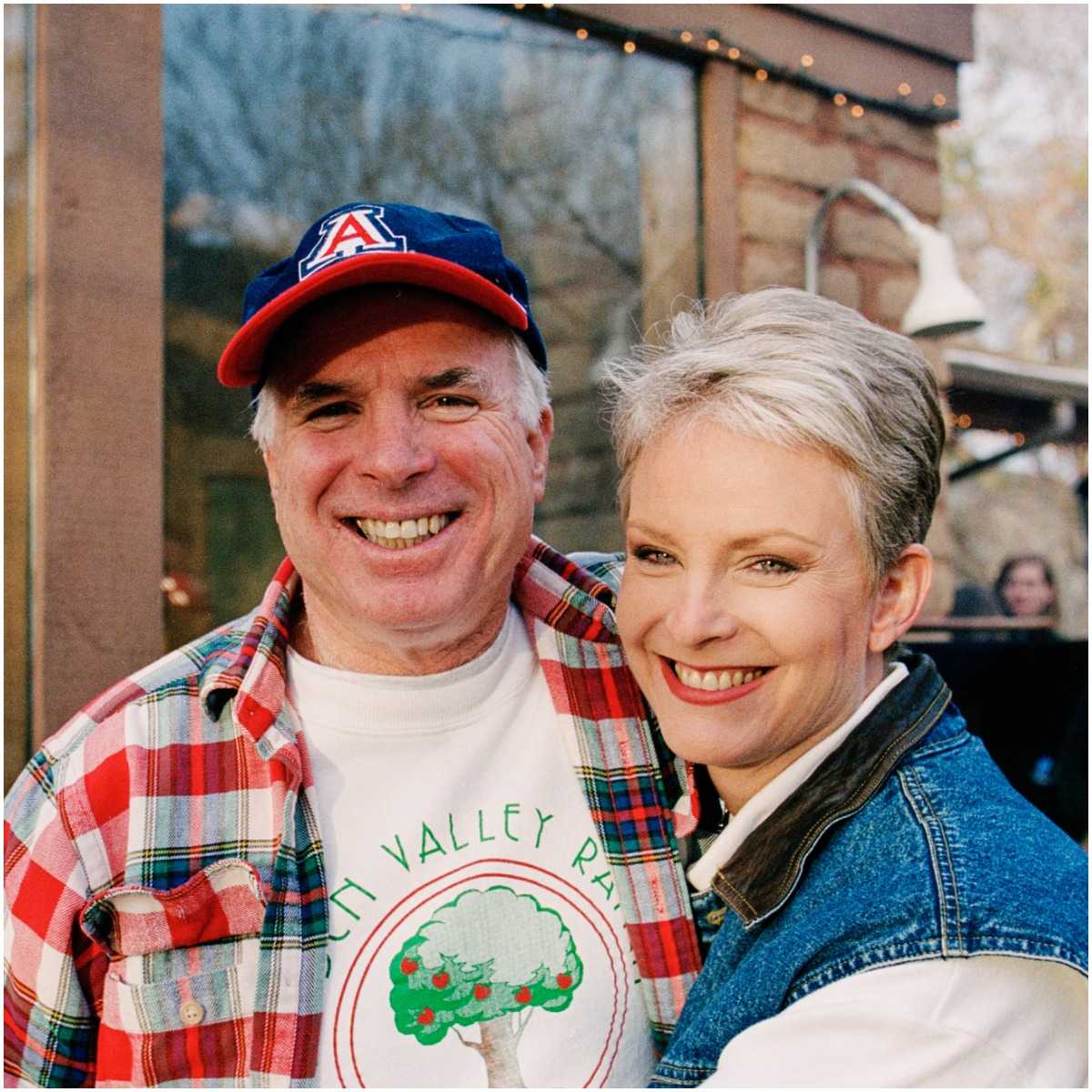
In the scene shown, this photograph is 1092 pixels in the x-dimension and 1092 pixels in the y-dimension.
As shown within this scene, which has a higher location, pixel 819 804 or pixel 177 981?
pixel 819 804

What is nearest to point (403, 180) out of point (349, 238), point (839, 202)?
point (839, 202)

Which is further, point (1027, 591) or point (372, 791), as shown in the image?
point (1027, 591)

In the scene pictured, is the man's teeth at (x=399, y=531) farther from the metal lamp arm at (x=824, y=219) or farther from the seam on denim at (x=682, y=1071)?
the metal lamp arm at (x=824, y=219)

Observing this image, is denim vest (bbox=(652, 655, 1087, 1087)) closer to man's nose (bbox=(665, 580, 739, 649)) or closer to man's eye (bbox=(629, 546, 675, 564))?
man's nose (bbox=(665, 580, 739, 649))

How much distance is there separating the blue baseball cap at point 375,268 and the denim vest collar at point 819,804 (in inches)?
33.7

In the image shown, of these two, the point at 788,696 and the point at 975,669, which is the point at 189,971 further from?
the point at 975,669

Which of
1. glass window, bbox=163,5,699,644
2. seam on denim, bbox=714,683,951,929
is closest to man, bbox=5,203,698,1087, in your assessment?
seam on denim, bbox=714,683,951,929

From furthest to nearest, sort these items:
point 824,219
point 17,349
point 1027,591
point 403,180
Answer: point 1027,591
point 824,219
point 403,180
point 17,349

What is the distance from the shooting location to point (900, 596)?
5.40ft

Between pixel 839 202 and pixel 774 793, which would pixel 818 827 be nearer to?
pixel 774 793

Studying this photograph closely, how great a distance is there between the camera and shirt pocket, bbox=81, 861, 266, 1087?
153cm

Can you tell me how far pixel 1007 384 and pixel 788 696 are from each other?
547 cm

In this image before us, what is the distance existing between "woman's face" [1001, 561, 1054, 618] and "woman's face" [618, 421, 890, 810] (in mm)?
5506

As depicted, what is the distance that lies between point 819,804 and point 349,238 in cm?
112
